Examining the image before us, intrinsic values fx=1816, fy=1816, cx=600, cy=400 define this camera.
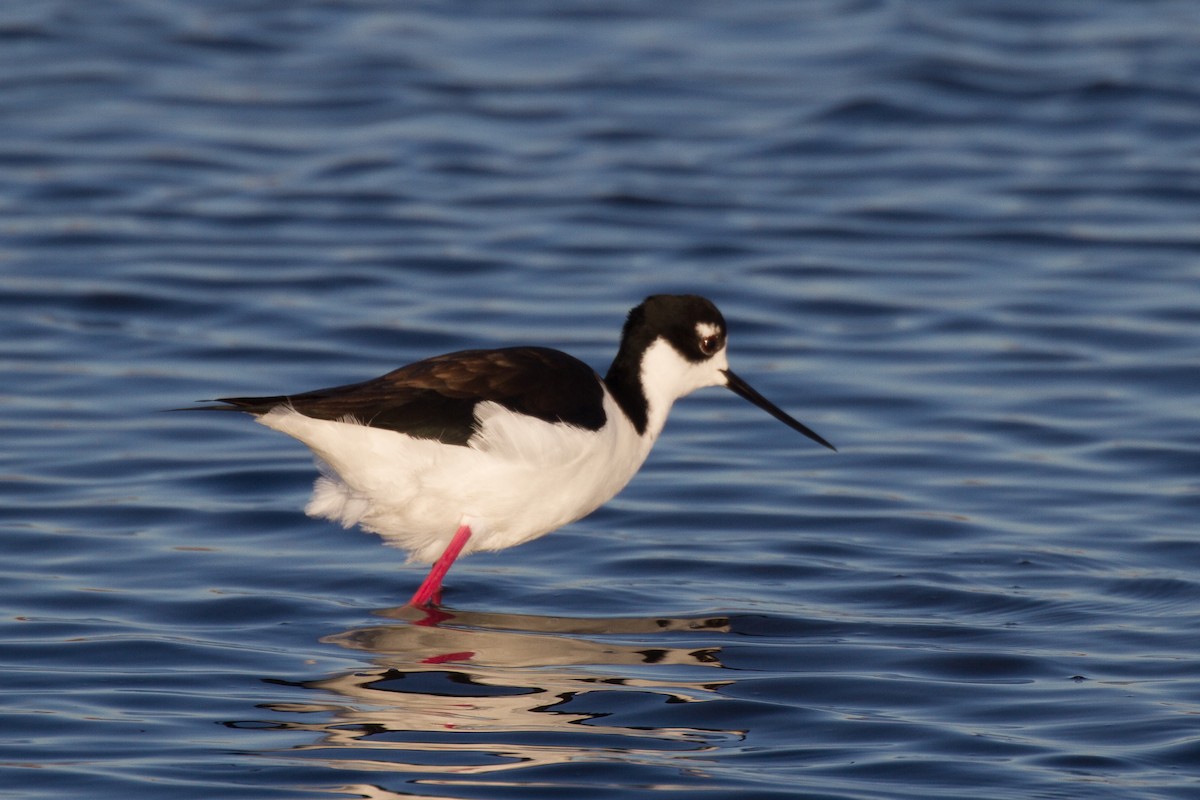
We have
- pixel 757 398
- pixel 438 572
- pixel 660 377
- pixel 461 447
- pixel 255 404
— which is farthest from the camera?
pixel 757 398

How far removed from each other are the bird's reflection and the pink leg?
0.10 metres

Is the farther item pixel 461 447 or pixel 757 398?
pixel 757 398

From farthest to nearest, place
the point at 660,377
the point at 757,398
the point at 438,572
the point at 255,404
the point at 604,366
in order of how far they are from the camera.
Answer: the point at 604,366, the point at 757,398, the point at 660,377, the point at 438,572, the point at 255,404

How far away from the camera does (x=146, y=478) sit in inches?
347

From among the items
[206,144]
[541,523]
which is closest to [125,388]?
[541,523]

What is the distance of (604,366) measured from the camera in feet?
34.0

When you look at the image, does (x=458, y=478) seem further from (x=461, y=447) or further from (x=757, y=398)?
(x=757, y=398)

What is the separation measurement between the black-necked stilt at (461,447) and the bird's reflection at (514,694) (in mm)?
376

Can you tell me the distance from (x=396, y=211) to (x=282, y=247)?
1206 mm

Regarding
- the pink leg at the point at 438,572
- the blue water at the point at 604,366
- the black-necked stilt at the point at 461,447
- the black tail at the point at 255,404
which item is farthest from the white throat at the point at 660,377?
the black tail at the point at 255,404

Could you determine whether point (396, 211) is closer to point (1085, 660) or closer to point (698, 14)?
point (698, 14)

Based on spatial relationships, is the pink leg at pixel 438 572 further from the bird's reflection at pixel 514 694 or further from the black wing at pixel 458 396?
the black wing at pixel 458 396

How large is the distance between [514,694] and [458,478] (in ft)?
3.54

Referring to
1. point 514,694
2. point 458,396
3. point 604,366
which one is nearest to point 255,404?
point 458,396
